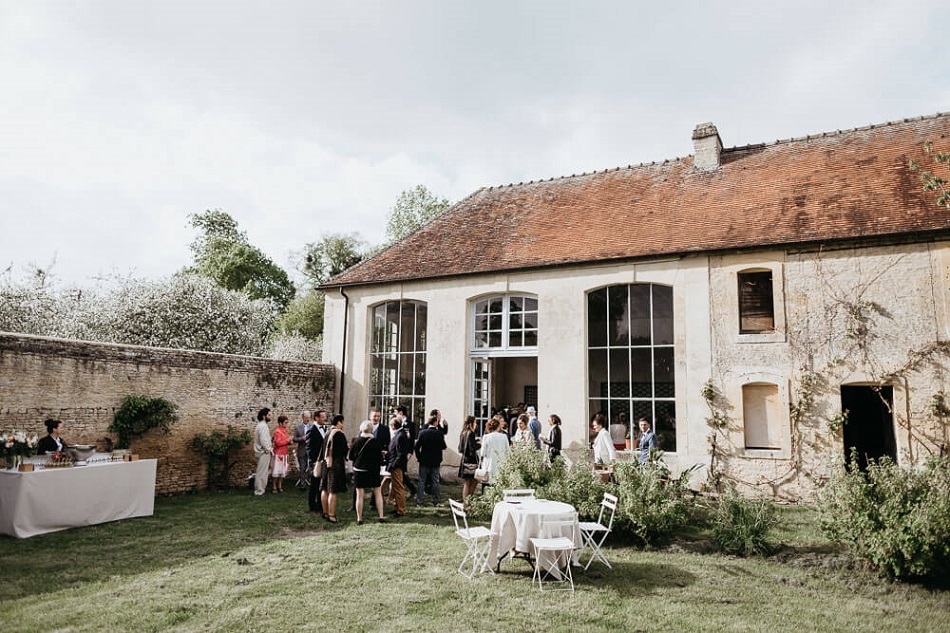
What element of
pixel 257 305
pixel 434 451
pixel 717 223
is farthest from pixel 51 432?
pixel 257 305

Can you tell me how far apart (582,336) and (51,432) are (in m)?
10.4

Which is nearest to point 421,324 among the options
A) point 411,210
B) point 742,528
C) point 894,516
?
point 742,528

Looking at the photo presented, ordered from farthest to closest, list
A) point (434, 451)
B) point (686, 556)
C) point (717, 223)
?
1. point (717, 223)
2. point (434, 451)
3. point (686, 556)

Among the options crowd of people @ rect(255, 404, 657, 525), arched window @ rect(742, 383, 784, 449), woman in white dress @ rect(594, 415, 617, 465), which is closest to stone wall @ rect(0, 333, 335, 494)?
crowd of people @ rect(255, 404, 657, 525)

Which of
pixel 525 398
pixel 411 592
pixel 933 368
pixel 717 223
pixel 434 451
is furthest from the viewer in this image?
pixel 525 398

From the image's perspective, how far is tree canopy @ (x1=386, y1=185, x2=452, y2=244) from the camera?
37.1 meters

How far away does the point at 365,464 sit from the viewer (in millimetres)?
9734

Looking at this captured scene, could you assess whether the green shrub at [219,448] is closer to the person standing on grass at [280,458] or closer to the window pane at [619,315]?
the person standing on grass at [280,458]

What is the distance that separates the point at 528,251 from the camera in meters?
15.1

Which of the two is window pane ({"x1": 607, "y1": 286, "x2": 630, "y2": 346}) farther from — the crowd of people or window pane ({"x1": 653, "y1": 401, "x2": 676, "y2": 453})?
the crowd of people

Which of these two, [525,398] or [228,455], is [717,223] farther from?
[228,455]

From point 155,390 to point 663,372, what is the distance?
35.3ft

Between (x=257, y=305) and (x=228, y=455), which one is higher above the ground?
(x=257, y=305)

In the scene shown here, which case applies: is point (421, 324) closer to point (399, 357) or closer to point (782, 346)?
point (399, 357)
